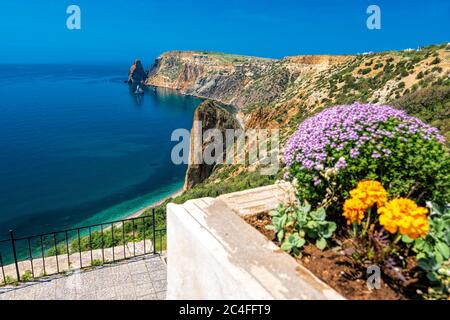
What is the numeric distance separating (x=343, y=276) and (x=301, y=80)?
62477 millimetres

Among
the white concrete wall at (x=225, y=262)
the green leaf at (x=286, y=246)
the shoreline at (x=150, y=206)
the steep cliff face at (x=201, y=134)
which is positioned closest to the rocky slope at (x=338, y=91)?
the steep cliff face at (x=201, y=134)

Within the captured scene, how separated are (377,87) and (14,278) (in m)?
30.0

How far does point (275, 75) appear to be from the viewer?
75562mm

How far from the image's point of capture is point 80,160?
48.0 m

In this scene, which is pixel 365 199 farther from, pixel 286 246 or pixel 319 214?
pixel 286 246

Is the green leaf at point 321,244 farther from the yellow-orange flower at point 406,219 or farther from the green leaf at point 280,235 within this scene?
the yellow-orange flower at point 406,219

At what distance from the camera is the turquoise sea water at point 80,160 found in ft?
103

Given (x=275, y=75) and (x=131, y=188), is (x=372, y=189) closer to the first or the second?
(x=131, y=188)

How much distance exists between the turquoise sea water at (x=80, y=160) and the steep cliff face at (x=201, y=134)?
4.37 metres

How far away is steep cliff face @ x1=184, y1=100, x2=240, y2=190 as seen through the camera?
32406 millimetres

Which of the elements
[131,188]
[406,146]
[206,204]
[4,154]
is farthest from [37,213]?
[406,146]

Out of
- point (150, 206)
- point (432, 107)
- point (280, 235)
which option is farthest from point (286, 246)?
point (150, 206)

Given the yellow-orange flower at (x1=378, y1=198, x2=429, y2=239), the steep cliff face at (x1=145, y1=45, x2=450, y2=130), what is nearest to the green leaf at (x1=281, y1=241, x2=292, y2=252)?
the yellow-orange flower at (x1=378, y1=198, x2=429, y2=239)

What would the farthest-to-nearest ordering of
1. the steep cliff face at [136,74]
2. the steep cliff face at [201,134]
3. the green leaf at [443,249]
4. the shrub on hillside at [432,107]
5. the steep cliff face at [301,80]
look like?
the steep cliff face at [136,74] < the steep cliff face at [201,134] < the steep cliff face at [301,80] < the shrub on hillside at [432,107] < the green leaf at [443,249]
